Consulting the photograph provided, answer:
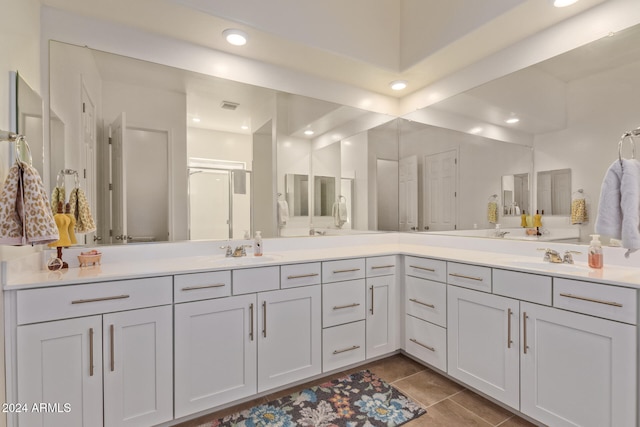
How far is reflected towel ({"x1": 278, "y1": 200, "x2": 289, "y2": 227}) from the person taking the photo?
2.51 m

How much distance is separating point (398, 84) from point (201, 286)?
2459 millimetres

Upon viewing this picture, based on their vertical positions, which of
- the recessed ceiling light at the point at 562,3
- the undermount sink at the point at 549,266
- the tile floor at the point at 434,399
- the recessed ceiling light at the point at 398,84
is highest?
the recessed ceiling light at the point at 562,3

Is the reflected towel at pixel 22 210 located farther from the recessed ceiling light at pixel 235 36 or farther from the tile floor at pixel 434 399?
the recessed ceiling light at pixel 235 36

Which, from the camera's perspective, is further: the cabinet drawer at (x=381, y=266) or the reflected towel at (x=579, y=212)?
the cabinet drawer at (x=381, y=266)

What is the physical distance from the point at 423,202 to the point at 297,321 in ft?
5.73

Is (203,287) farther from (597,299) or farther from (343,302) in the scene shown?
(597,299)

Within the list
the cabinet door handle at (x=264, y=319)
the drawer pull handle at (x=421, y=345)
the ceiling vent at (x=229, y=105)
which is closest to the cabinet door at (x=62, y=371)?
the cabinet door handle at (x=264, y=319)

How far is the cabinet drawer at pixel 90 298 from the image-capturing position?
4.39 ft

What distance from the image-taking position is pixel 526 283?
1688mm

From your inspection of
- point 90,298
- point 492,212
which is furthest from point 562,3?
point 90,298

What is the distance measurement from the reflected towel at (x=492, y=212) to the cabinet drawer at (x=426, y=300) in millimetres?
727

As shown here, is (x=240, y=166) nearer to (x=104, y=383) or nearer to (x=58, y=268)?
(x=58, y=268)

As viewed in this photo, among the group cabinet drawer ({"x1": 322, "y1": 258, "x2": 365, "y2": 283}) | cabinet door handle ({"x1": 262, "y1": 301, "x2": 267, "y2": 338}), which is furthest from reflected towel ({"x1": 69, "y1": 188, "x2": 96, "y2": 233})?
cabinet drawer ({"x1": 322, "y1": 258, "x2": 365, "y2": 283})

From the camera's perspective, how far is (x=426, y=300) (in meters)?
2.30
